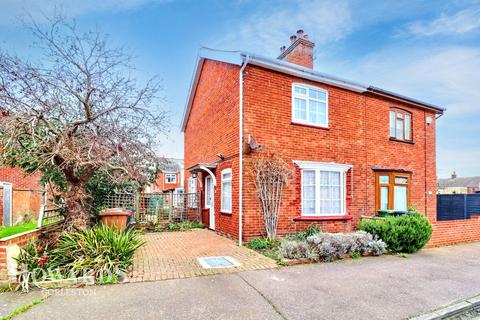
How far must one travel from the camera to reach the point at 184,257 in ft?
24.8

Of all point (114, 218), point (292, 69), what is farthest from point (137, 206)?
point (292, 69)

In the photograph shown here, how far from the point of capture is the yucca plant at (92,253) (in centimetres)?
560

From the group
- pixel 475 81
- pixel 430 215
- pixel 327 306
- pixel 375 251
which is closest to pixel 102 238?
pixel 327 306

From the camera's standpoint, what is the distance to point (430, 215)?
45.1 ft

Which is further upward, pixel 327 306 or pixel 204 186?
pixel 204 186

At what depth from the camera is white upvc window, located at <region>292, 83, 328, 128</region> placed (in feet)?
33.5

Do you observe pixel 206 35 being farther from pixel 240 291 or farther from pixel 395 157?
pixel 240 291

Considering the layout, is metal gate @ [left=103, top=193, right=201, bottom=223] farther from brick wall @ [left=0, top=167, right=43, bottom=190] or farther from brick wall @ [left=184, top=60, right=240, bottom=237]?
brick wall @ [left=0, top=167, right=43, bottom=190]

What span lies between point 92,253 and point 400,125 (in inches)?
521

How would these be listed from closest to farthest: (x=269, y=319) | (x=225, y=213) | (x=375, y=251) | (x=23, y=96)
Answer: (x=269, y=319) → (x=23, y=96) → (x=375, y=251) → (x=225, y=213)

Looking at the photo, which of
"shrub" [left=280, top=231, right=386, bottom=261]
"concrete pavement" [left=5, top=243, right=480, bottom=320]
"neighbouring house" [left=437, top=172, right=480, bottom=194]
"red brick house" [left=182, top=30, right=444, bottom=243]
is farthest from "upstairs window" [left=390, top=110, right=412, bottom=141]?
"neighbouring house" [left=437, top=172, right=480, bottom=194]

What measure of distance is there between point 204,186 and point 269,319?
9981 mm

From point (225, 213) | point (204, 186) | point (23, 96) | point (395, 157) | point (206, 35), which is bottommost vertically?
point (225, 213)

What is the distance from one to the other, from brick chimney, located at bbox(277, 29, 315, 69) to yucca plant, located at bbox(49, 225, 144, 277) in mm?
10089
